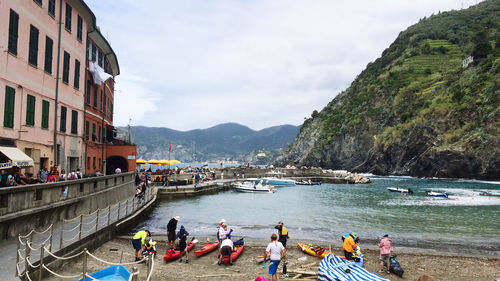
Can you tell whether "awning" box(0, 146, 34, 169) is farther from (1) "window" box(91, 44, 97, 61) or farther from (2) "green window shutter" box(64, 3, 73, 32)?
(1) "window" box(91, 44, 97, 61)

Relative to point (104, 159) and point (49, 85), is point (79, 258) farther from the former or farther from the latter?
point (104, 159)

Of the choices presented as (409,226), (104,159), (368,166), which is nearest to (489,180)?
(368,166)

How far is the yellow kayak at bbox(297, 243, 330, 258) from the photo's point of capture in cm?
1630

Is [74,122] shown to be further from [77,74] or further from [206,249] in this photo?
[206,249]

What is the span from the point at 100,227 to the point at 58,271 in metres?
5.22

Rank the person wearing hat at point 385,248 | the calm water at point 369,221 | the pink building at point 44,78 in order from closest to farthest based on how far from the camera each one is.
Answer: the person wearing hat at point 385,248 → the pink building at point 44,78 → the calm water at point 369,221

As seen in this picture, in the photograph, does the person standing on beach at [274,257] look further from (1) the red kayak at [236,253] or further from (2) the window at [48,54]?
(2) the window at [48,54]

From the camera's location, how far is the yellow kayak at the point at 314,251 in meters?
16.3

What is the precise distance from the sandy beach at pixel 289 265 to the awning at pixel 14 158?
624 centimetres

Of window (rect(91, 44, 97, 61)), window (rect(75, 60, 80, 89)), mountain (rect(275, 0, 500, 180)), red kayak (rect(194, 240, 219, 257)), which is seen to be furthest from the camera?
mountain (rect(275, 0, 500, 180))

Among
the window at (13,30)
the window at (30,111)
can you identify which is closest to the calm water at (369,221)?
the window at (30,111)

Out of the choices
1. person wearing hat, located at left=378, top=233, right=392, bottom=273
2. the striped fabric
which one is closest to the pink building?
the striped fabric

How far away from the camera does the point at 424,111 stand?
9138 cm

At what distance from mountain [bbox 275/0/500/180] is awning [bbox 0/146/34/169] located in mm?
79582
